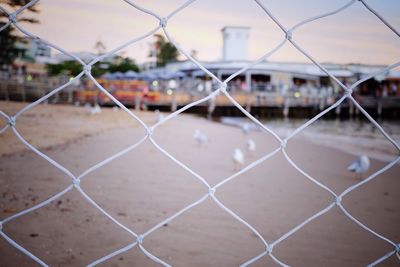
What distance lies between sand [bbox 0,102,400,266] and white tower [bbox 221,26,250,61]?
2716 centimetres

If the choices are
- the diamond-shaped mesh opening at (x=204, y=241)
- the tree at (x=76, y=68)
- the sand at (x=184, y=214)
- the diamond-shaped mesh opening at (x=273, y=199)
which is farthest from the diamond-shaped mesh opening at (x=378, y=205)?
the tree at (x=76, y=68)

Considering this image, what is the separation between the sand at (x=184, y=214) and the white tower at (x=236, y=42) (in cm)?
2716

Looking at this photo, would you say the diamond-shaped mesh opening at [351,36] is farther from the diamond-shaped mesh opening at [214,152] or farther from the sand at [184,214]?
the diamond-shaped mesh opening at [214,152]

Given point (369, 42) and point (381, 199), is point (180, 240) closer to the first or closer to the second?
point (369, 42)

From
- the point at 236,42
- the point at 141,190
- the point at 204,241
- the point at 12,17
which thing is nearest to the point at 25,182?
the point at 141,190

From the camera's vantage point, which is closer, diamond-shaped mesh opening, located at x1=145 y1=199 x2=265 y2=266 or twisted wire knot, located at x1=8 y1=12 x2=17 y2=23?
twisted wire knot, located at x1=8 y1=12 x2=17 y2=23

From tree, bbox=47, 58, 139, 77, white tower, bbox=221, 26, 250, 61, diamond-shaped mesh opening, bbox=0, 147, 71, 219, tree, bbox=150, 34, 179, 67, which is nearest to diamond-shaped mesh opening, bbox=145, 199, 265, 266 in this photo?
diamond-shaped mesh opening, bbox=0, 147, 71, 219

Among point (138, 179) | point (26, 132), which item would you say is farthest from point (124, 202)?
point (26, 132)

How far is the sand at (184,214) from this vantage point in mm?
2490

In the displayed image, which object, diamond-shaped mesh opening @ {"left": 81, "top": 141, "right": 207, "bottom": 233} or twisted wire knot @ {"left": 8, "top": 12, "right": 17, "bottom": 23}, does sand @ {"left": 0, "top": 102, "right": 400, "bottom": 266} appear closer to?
diamond-shaped mesh opening @ {"left": 81, "top": 141, "right": 207, "bottom": 233}

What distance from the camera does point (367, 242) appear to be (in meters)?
2.95

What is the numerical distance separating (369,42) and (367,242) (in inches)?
86.8

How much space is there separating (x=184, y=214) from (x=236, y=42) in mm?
30724

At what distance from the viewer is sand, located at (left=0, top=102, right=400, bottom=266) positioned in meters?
2.49
